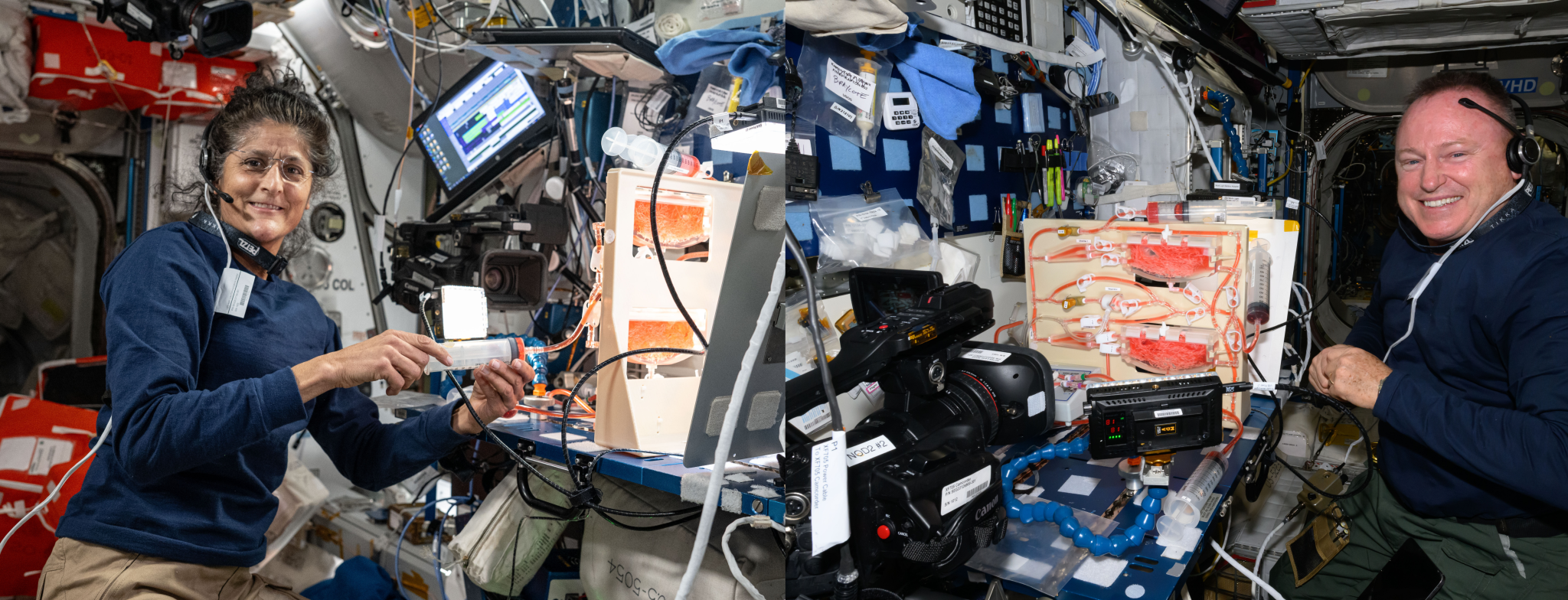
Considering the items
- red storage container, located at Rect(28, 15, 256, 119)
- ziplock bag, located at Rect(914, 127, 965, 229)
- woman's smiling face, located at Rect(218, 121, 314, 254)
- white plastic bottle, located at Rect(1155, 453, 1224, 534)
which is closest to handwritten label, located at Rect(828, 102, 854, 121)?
ziplock bag, located at Rect(914, 127, 965, 229)

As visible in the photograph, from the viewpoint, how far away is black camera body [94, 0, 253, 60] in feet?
6.76

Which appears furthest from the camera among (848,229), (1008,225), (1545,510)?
(1008,225)

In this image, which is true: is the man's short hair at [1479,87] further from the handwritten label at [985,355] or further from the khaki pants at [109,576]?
the khaki pants at [109,576]

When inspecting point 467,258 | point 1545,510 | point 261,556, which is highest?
point 467,258

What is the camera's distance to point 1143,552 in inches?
46.2

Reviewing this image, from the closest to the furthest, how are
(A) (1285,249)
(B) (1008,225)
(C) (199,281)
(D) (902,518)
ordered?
(D) (902,518), (C) (199,281), (A) (1285,249), (B) (1008,225)

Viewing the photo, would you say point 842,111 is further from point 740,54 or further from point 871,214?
point 740,54

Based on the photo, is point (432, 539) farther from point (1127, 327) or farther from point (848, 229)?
point (1127, 327)

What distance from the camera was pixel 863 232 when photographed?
174 cm

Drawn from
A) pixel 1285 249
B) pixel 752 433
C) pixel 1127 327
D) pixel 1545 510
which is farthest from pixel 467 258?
pixel 1545 510

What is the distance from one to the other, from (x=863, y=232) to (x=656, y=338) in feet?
2.07

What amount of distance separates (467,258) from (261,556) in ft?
3.01

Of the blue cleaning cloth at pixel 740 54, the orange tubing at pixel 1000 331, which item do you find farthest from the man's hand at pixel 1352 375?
the blue cleaning cloth at pixel 740 54

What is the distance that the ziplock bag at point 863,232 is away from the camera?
1627 millimetres
